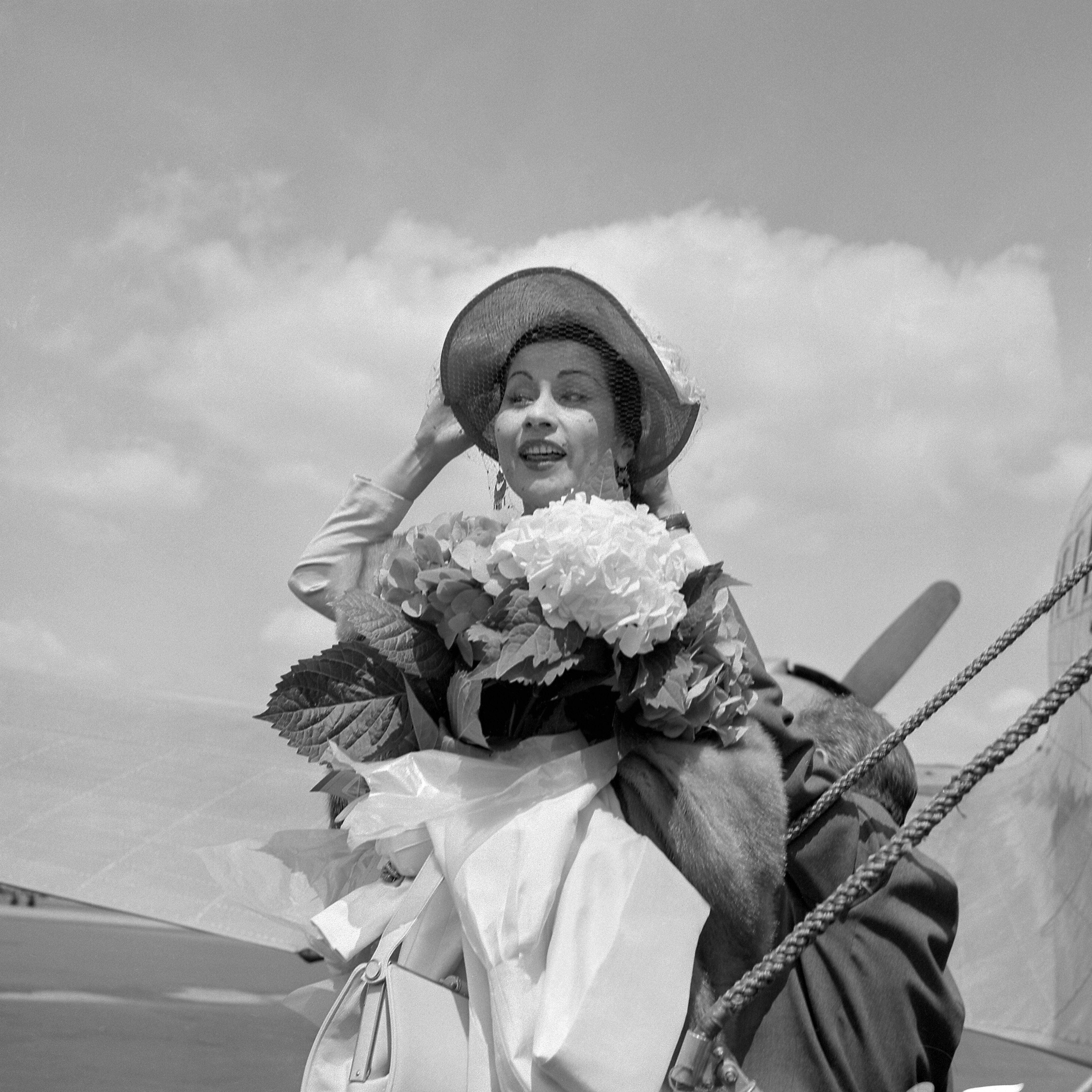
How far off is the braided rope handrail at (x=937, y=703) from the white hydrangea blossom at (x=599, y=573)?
36 cm

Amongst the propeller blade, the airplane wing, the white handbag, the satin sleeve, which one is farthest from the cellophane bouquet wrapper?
the airplane wing

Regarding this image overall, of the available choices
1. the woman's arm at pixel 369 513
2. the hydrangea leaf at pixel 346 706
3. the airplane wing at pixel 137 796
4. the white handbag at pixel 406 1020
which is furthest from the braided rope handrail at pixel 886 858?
the airplane wing at pixel 137 796

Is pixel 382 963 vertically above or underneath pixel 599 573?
underneath

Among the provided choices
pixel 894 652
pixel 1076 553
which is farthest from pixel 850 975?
pixel 1076 553

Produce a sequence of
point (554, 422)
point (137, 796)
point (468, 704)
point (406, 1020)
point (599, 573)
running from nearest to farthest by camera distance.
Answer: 1. point (406, 1020)
2. point (599, 573)
3. point (468, 704)
4. point (554, 422)
5. point (137, 796)

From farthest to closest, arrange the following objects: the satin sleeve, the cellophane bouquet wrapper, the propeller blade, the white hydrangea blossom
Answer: the propeller blade → the satin sleeve → the white hydrangea blossom → the cellophane bouquet wrapper

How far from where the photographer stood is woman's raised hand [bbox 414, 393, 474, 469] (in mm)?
2338

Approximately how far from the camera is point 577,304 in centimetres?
207

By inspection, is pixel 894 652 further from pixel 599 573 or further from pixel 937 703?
pixel 599 573

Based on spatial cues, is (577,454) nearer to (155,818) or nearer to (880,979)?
(880,979)

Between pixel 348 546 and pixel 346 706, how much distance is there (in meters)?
0.66

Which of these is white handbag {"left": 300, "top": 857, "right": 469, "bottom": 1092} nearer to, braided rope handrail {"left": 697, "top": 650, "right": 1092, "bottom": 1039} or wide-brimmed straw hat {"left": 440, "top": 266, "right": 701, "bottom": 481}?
braided rope handrail {"left": 697, "top": 650, "right": 1092, "bottom": 1039}

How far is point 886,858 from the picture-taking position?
1.43 meters

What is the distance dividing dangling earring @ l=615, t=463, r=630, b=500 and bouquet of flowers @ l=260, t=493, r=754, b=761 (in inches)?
16.1
